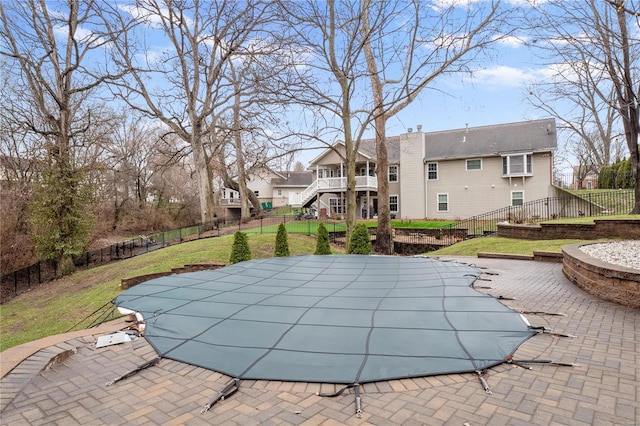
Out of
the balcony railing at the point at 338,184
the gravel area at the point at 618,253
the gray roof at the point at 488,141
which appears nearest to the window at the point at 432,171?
the gray roof at the point at 488,141

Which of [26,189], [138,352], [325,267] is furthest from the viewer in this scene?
[26,189]

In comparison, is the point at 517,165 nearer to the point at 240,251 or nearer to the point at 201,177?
the point at 240,251

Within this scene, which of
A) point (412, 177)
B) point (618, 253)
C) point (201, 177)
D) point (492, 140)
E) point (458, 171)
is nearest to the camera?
point (618, 253)

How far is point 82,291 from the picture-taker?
10.7 metres

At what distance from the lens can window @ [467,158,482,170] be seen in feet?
71.7

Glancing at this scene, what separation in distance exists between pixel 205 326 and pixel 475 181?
21.3 m

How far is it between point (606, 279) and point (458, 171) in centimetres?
1849

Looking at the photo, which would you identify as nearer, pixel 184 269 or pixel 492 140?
pixel 184 269

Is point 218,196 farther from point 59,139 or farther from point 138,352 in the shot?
point 138,352

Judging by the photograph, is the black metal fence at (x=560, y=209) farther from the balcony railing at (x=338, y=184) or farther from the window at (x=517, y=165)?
the balcony railing at (x=338, y=184)

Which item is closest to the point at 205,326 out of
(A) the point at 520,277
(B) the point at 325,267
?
(B) the point at 325,267

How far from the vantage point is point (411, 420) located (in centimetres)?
222

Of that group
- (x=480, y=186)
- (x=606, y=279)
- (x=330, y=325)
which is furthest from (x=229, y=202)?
(x=606, y=279)

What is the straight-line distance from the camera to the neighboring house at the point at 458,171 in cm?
2041
